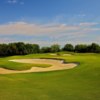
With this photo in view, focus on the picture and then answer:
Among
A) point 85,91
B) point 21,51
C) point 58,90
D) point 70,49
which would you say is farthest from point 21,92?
point 70,49

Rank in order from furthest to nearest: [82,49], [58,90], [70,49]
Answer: [70,49]
[82,49]
[58,90]

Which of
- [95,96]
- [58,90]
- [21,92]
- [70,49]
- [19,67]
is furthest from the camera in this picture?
[70,49]

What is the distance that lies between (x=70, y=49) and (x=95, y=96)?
105952 mm

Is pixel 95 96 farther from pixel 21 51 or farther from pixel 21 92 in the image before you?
pixel 21 51

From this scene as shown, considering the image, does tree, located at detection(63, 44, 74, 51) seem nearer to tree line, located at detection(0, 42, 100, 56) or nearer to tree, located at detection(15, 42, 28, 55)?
tree line, located at detection(0, 42, 100, 56)

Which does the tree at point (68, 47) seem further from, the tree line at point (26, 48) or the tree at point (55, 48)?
the tree at point (55, 48)

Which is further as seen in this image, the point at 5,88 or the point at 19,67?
the point at 19,67

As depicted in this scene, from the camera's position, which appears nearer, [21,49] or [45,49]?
[21,49]

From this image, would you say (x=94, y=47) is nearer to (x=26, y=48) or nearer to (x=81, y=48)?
(x=81, y=48)

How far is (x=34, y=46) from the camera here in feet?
363

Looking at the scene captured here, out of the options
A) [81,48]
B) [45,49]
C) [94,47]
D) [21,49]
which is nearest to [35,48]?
[45,49]

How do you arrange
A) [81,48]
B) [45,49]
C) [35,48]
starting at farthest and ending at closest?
[45,49] < [35,48] < [81,48]

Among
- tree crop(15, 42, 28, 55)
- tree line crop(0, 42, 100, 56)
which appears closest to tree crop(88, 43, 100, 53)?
tree line crop(0, 42, 100, 56)

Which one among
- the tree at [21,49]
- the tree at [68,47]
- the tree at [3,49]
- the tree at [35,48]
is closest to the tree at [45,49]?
the tree at [35,48]
